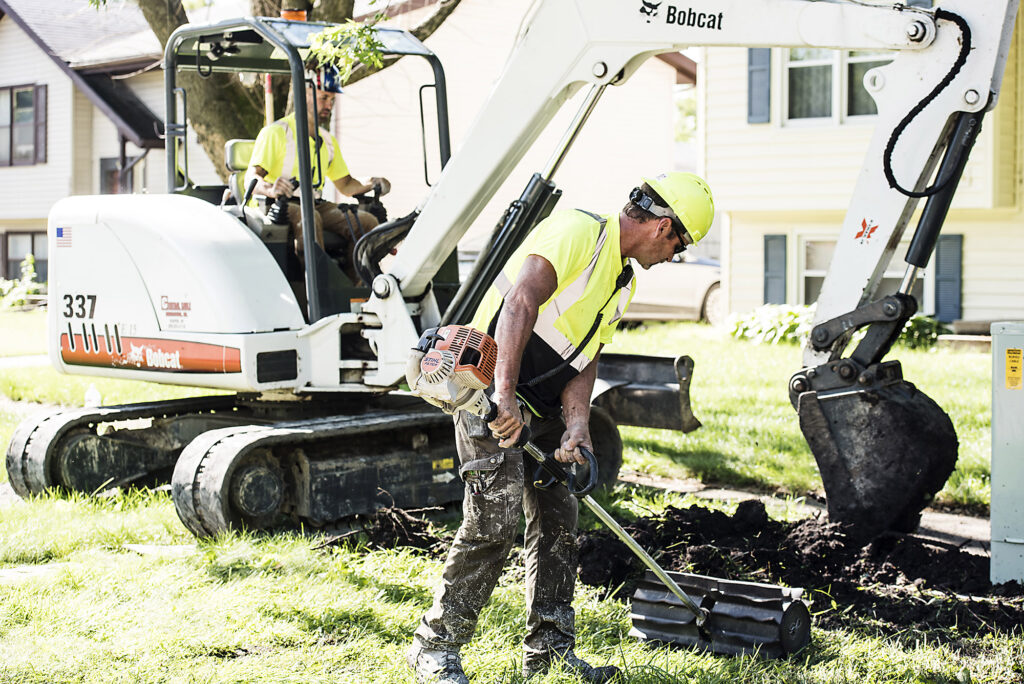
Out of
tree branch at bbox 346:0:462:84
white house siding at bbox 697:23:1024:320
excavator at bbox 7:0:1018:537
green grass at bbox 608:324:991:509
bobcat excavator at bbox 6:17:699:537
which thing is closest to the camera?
excavator at bbox 7:0:1018:537

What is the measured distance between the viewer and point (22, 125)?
26547 millimetres

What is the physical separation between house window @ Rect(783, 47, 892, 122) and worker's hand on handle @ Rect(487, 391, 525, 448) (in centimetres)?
1264

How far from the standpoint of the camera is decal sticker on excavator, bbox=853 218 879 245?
5.85 metres

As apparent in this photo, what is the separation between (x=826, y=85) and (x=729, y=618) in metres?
12.3

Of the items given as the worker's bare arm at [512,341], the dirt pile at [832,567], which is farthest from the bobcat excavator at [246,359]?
the worker's bare arm at [512,341]

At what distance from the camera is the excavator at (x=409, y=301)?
5.64m

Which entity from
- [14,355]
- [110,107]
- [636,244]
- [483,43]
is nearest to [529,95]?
[636,244]

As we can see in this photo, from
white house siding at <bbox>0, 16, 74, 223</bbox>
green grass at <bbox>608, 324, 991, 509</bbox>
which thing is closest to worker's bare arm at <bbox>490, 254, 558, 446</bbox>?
green grass at <bbox>608, 324, 991, 509</bbox>

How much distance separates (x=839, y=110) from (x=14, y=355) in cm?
1113

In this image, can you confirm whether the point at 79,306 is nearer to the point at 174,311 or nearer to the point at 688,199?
the point at 174,311

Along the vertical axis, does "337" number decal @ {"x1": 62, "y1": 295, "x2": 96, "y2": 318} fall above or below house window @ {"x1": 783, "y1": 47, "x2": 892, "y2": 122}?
below

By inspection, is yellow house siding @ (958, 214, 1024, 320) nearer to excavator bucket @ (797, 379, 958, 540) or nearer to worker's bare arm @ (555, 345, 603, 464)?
excavator bucket @ (797, 379, 958, 540)

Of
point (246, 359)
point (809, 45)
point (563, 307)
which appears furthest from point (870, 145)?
point (246, 359)

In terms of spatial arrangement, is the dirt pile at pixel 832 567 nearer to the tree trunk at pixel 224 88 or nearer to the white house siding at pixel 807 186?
the tree trunk at pixel 224 88
